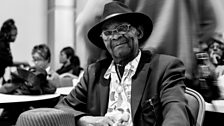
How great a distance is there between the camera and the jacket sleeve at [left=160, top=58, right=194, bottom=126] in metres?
1.27

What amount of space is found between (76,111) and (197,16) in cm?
74

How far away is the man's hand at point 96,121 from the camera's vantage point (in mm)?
1404

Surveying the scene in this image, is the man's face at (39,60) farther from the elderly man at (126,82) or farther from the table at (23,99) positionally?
the elderly man at (126,82)

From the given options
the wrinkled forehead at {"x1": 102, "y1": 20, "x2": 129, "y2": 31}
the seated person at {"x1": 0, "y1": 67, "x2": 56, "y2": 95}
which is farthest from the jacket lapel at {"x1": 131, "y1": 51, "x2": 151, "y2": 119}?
the seated person at {"x1": 0, "y1": 67, "x2": 56, "y2": 95}

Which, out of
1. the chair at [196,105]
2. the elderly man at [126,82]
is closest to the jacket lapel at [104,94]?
the elderly man at [126,82]

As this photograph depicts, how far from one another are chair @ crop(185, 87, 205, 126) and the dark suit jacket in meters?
0.05

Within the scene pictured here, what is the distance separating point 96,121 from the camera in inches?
56.6

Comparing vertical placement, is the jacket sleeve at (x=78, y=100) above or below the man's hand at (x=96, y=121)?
above

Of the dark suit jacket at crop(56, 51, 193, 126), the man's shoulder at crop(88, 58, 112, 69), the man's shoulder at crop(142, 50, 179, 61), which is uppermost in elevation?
the man's shoulder at crop(142, 50, 179, 61)

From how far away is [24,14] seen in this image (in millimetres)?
7656

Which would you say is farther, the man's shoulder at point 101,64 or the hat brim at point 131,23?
the man's shoulder at point 101,64

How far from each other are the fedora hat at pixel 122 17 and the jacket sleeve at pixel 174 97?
8.8 inches

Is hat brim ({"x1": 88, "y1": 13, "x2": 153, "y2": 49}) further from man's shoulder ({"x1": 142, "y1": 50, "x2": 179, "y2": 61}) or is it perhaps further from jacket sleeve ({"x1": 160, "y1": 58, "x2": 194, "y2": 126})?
jacket sleeve ({"x1": 160, "y1": 58, "x2": 194, "y2": 126})

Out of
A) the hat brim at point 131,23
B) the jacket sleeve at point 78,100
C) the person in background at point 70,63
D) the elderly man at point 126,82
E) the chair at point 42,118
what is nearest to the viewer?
the chair at point 42,118
